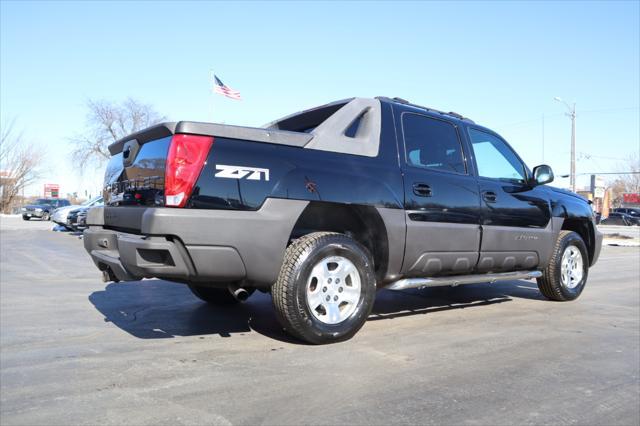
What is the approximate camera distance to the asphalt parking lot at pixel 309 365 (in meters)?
2.68

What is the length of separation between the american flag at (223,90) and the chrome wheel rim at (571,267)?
20.4 meters

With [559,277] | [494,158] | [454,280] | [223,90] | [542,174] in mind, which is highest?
[223,90]

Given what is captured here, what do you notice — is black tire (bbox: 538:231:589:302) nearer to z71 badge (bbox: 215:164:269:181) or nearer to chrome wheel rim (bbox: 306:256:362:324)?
chrome wheel rim (bbox: 306:256:362:324)

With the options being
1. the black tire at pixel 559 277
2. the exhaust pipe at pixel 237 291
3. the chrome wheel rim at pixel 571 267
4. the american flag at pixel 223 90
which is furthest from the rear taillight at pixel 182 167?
the american flag at pixel 223 90

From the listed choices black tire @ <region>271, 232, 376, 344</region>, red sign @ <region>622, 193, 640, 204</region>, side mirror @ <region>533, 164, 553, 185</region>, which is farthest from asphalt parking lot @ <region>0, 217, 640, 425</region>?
red sign @ <region>622, 193, 640, 204</region>

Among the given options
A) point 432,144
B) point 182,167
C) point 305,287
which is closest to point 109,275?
point 182,167

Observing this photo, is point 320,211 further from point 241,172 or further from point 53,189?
point 53,189

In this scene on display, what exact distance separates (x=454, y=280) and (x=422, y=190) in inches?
36.5

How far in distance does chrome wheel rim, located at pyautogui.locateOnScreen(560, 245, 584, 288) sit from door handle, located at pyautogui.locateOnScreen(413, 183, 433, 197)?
259 centimetres

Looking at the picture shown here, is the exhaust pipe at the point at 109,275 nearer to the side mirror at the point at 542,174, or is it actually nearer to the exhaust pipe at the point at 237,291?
the exhaust pipe at the point at 237,291

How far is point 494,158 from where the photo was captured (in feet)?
18.4

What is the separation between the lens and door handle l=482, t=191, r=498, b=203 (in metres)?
5.15

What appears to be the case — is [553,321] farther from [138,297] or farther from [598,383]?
[138,297]

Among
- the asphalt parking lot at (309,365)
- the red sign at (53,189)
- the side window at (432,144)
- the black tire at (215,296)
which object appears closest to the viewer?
the asphalt parking lot at (309,365)
